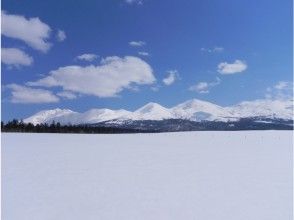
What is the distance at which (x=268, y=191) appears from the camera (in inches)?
473

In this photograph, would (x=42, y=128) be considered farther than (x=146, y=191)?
Yes

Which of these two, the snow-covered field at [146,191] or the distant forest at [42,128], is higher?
the distant forest at [42,128]

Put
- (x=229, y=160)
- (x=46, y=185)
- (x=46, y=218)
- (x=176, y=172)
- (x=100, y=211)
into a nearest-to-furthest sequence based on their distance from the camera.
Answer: (x=46, y=218) < (x=100, y=211) < (x=46, y=185) < (x=176, y=172) < (x=229, y=160)

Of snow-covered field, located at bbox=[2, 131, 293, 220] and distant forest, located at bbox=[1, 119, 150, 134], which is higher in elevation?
distant forest, located at bbox=[1, 119, 150, 134]

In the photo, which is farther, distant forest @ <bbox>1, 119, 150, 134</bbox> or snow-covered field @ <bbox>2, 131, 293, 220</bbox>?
distant forest @ <bbox>1, 119, 150, 134</bbox>

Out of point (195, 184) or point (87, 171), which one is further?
point (87, 171)

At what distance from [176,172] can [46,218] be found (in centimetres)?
761

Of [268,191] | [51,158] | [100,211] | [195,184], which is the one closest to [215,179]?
[195,184]

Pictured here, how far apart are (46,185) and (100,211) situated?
12.5 feet

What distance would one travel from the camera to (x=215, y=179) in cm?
1398

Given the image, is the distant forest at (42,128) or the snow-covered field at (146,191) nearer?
the snow-covered field at (146,191)

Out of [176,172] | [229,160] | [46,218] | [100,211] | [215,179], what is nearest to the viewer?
[46,218]

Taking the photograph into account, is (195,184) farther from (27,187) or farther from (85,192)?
(27,187)

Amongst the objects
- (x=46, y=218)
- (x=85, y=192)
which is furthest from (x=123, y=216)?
(x=85, y=192)
